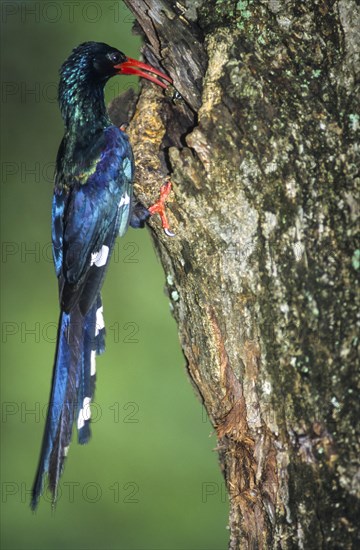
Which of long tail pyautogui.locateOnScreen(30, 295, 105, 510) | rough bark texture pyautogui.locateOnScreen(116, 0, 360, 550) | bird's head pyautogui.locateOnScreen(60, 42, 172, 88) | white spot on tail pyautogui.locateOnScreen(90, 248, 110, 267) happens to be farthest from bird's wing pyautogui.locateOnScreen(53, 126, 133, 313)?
rough bark texture pyautogui.locateOnScreen(116, 0, 360, 550)

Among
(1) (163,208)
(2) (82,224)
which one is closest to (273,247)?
(1) (163,208)

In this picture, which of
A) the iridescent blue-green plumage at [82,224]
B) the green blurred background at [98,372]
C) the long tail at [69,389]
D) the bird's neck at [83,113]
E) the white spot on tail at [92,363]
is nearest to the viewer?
the long tail at [69,389]

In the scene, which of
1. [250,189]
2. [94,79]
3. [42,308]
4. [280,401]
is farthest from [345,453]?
[42,308]

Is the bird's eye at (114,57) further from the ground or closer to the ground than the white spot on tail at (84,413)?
further from the ground

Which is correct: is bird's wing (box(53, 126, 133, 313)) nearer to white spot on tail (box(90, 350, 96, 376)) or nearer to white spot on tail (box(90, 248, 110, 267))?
white spot on tail (box(90, 248, 110, 267))

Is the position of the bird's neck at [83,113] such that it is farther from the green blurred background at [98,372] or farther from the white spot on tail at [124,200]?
the green blurred background at [98,372]

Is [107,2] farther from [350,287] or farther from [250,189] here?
[350,287]

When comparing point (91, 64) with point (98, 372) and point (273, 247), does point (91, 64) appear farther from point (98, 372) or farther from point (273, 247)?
point (98, 372)

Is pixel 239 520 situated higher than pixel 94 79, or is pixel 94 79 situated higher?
→ pixel 94 79

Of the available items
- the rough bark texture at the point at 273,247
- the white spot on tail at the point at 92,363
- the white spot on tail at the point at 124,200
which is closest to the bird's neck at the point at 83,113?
the white spot on tail at the point at 124,200
